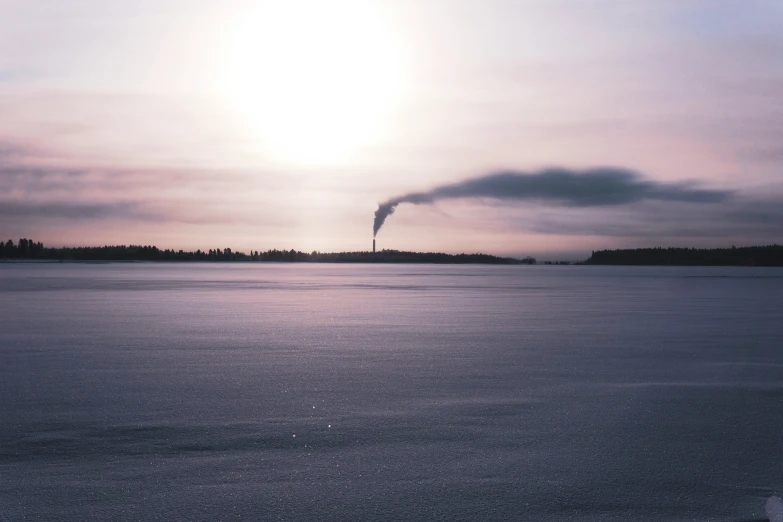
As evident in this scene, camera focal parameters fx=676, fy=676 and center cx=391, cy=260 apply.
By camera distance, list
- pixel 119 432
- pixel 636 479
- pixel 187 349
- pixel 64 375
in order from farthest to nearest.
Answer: pixel 187 349 < pixel 64 375 < pixel 119 432 < pixel 636 479

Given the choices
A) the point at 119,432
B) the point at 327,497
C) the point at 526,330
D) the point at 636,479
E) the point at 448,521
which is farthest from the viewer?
the point at 526,330

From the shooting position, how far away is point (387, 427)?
683cm

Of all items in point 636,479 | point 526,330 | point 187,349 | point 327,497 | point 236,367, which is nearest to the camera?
point 327,497

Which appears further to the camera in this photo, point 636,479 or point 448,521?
point 636,479

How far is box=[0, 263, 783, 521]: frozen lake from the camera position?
15.9ft

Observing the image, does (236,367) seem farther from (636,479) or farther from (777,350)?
(777,350)

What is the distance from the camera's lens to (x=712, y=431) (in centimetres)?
681

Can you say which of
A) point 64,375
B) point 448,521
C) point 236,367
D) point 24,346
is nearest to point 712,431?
point 448,521

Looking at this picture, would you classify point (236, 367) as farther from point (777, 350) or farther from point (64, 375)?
point (777, 350)

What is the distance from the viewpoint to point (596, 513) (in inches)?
183

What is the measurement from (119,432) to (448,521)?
Result: 369cm

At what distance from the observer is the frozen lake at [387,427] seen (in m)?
4.86

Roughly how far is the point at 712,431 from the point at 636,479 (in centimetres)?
194

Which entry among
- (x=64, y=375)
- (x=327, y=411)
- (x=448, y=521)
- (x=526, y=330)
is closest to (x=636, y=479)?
(x=448, y=521)
